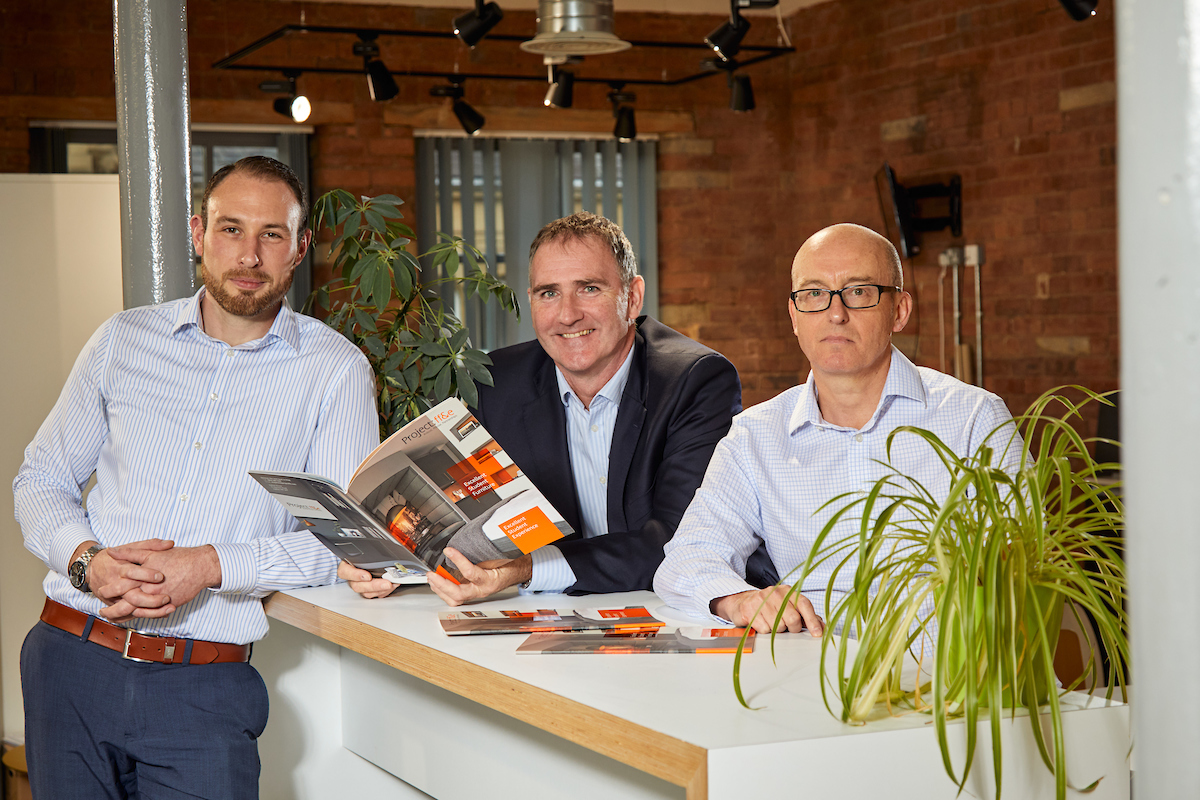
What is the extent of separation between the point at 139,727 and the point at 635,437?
3.24 feet

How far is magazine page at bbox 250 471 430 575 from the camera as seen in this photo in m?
1.73

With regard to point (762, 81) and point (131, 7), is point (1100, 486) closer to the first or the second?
point (131, 7)

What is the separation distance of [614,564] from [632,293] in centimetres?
64

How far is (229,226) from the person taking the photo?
82.0 inches

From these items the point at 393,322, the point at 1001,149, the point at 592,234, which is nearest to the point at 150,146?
the point at 393,322

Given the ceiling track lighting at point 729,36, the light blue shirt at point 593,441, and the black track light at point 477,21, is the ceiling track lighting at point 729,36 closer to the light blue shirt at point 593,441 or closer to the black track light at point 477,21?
the black track light at point 477,21

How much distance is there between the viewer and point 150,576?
6.15 ft

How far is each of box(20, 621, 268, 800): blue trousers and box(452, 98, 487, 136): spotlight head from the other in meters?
4.45

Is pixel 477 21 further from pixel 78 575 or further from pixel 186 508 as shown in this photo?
pixel 78 575

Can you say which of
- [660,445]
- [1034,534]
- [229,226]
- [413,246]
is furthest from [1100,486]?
[413,246]

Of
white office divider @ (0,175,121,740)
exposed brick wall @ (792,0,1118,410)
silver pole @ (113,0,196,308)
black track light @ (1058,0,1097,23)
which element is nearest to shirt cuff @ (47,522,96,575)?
silver pole @ (113,0,196,308)

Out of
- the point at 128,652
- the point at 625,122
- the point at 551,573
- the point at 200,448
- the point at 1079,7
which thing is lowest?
the point at 128,652

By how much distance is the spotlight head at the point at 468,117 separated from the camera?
19.9 ft

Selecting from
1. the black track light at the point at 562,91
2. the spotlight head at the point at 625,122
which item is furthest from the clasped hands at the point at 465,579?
the spotlight head at the point at 625,122
